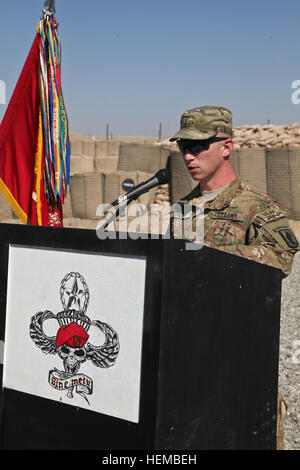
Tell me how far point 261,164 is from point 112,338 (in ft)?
38.3

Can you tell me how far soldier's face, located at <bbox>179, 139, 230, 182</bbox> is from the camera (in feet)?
6.25

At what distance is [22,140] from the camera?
2965mm

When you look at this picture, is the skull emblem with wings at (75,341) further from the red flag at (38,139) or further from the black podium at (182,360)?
the red flag at (38,139)

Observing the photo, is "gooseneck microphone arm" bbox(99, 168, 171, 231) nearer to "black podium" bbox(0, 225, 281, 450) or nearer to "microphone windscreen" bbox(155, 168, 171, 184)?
"microphone windscreen" bbox(155, 168, 171, 184)

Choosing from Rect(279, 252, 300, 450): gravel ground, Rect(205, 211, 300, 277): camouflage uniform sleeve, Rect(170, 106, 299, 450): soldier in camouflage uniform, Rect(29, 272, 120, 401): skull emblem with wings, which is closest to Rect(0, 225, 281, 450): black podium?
Rect(29, 272, 120, 401): skull emblem with wings

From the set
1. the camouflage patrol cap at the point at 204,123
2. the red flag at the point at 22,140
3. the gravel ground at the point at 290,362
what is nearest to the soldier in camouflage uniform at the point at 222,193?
the camouflage patrol cap at the point at 204,123

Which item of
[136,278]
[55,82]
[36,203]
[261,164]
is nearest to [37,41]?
[55,82]

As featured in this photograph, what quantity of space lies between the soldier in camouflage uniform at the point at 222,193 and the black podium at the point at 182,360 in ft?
1.46

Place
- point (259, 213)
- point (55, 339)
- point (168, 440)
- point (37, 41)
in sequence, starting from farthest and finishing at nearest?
1. point (37, 41)
2. point (259, 213)
3. point (55, 339)
4. point (168, 440)

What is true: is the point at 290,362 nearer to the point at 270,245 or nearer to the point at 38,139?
the point at 38,139

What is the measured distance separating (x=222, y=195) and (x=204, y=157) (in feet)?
0.61

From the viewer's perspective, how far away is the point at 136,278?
1007 millimetres

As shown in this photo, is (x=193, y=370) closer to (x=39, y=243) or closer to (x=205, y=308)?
(x=205, y=308)

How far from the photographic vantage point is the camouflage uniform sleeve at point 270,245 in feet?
5.23
